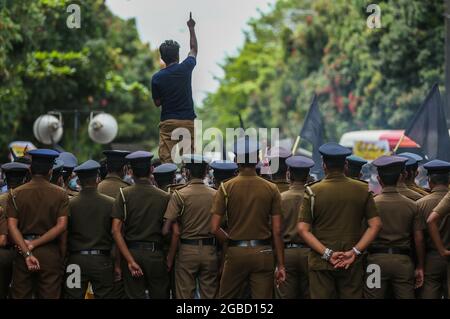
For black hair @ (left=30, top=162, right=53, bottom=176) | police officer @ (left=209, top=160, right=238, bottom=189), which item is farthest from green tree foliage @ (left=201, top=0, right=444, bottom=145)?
black hair @ (left=30, top=162, right=53, bottom=176)

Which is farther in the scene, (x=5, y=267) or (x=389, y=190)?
(x=5, y=267)

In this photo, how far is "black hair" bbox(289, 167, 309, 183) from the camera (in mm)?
12273

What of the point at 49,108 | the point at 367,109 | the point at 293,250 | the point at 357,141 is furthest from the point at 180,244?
the point at 367,109

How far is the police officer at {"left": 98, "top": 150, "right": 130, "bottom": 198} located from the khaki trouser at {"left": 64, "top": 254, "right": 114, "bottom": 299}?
0.98m

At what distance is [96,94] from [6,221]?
29.8 m

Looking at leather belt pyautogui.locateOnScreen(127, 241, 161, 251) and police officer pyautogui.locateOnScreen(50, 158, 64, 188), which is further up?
police officer pyautogui.locateOnScreen(50, 158, 64, 188)

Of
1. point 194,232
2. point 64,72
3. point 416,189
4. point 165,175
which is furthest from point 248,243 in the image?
point 64,72

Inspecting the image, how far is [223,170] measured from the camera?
40.9ft

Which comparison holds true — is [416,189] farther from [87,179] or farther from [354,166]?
[87,179]

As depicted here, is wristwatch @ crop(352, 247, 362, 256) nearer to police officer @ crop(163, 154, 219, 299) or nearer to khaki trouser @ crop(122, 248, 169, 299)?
police officer @ crop(163, 154, 219, 299)

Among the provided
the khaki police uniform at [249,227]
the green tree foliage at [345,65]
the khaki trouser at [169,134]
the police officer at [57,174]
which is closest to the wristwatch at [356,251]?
the khaki police uniform at [249,227]

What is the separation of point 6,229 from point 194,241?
1953 mm

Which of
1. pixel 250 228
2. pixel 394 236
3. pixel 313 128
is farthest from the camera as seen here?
pixel 313 128
